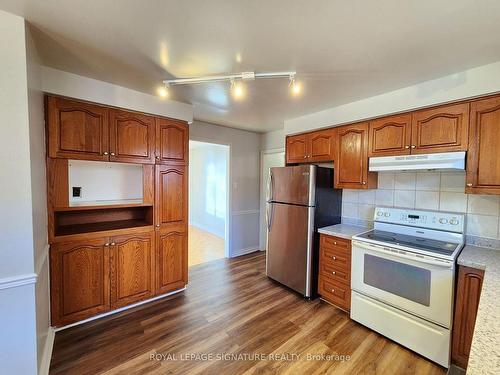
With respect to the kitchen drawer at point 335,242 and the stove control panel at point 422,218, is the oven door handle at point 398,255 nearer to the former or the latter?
the kitchen drawer at point 335,242

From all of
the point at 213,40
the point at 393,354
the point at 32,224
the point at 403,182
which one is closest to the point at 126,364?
the point at 32,224

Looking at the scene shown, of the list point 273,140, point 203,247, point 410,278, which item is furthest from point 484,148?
point 203,247

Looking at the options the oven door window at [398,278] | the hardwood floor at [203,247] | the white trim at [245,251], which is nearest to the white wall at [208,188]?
the hardwood floor at [203,247]

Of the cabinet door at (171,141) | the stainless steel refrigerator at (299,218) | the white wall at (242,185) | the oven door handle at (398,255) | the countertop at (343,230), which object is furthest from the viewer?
the white wall at (242,185)

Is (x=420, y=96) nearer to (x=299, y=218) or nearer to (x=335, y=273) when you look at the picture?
(x=299, y=218)

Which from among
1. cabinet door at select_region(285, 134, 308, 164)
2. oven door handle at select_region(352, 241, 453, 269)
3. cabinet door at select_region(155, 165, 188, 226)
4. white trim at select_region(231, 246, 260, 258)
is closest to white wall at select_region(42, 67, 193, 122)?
cabinet door at select_region(155, 165, 188, 226)

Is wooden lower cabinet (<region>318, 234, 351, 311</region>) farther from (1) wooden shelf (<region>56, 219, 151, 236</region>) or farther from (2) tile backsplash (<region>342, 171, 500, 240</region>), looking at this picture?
(1) wooden shelf (<region>56, 219, 151, 236</region>)

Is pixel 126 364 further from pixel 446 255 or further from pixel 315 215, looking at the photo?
pixel 446 255

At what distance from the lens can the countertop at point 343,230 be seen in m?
2.44

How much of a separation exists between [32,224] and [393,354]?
2.86m

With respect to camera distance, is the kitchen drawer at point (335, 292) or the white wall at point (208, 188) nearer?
the kitchen drawer at point (335, 292)

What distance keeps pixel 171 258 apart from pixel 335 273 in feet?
6.32

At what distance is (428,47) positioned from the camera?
1513 mm

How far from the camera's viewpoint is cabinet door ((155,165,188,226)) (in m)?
2.58
